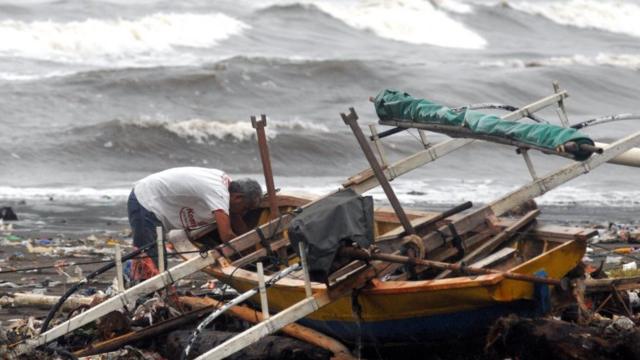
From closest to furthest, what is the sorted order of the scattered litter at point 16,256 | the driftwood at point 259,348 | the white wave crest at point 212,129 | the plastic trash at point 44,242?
the driftwood at point 259,348 → the scattered litter at point 16,256 → the plastic trash at point 44,242 → the white wave crest at point 212,129

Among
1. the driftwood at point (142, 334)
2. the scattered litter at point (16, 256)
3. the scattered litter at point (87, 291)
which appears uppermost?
the driftwood at point (142, 334)

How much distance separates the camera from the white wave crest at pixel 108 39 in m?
37.0

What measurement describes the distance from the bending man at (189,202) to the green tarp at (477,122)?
1.43 m

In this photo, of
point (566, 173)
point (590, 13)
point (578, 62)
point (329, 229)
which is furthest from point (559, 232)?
point (590, 13)

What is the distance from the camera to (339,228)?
24.7 feet

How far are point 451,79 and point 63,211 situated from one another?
17548mm

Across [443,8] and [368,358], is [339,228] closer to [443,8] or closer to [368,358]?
[368,358]

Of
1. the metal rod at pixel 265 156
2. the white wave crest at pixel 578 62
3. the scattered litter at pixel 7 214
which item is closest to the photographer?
the metal rod at pixel 265 156

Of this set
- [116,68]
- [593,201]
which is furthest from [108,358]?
[116,68]

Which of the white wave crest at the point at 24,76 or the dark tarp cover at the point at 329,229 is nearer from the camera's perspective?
the dark tarp cover at the point at 329,229

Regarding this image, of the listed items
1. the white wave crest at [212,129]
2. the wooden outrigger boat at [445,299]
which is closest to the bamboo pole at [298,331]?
the wooden outrigger boat at [445,299]

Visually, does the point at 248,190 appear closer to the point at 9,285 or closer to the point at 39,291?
the point at 39,291

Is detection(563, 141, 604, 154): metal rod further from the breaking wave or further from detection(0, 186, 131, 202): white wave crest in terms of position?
the breaking wave

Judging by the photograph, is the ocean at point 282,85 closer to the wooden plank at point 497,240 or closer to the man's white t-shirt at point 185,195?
the man's white t-shirt at point 185,195
